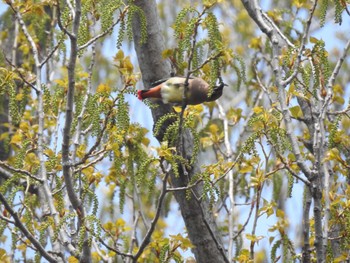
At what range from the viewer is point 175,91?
12.6ft

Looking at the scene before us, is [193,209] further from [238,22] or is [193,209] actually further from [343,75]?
[238,22]

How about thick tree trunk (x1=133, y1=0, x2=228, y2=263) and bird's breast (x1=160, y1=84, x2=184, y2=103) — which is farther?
thick tree trunk (x1=133, y1=0, x2=228, y2=263)

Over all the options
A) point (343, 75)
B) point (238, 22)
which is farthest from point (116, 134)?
point (238, 22)

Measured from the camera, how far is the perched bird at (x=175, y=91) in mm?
3838

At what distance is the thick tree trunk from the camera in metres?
3.93

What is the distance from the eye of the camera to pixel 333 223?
4.02m

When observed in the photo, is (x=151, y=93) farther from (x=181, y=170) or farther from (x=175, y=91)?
(x=181, y=170)

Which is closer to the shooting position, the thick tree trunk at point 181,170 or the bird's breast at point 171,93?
the bird's breast at point 171,93

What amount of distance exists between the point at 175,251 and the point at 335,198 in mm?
960

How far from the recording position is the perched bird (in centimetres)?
384

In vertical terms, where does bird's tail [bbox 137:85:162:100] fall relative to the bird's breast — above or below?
above

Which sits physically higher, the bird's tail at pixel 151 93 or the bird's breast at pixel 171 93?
the bird's tail at pixel 151 93

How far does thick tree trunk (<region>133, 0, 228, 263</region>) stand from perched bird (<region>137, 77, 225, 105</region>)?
75mm

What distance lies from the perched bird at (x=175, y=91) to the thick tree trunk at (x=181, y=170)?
0.08 m
